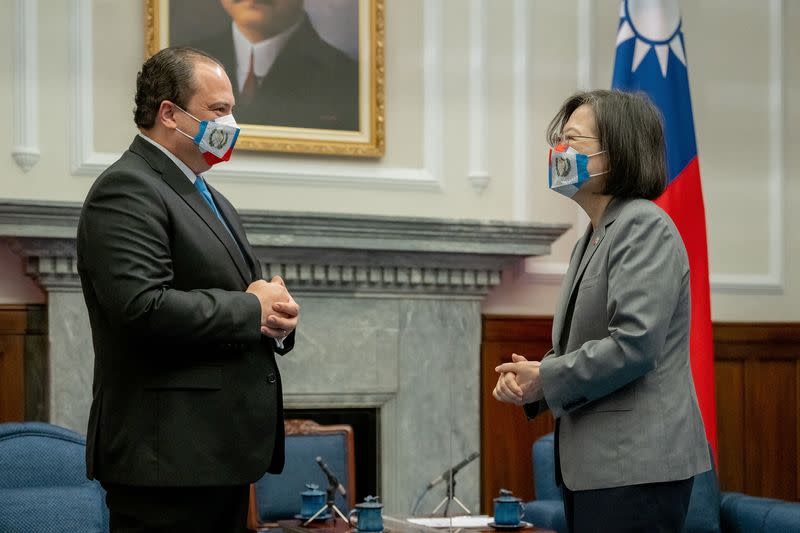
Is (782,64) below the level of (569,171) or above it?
above

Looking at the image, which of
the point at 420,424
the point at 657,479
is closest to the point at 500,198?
the point at 420,424

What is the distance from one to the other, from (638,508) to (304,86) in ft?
11.3

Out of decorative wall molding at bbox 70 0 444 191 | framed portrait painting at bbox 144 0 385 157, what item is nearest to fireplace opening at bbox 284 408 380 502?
decorative wall molding at bbox 70 0 444 191

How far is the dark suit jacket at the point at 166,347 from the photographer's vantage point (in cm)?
223

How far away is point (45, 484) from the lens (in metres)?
3.95

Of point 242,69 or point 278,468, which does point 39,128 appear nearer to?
point 242,69

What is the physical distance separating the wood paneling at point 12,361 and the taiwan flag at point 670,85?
2912 millimetres

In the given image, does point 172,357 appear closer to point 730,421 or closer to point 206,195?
point 206,195

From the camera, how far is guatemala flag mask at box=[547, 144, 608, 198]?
2.61m

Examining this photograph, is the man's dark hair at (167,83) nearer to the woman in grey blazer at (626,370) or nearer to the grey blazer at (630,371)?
the woman in grey blazer at (626,370)

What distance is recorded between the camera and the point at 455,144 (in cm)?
561

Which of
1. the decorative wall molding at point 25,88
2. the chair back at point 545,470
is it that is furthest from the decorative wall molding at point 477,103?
the decorative wall molding at point 25,88

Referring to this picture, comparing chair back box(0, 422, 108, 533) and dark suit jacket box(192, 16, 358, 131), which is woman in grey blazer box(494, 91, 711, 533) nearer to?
chair back box(0, 422, 108, 533)

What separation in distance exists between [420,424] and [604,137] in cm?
304
